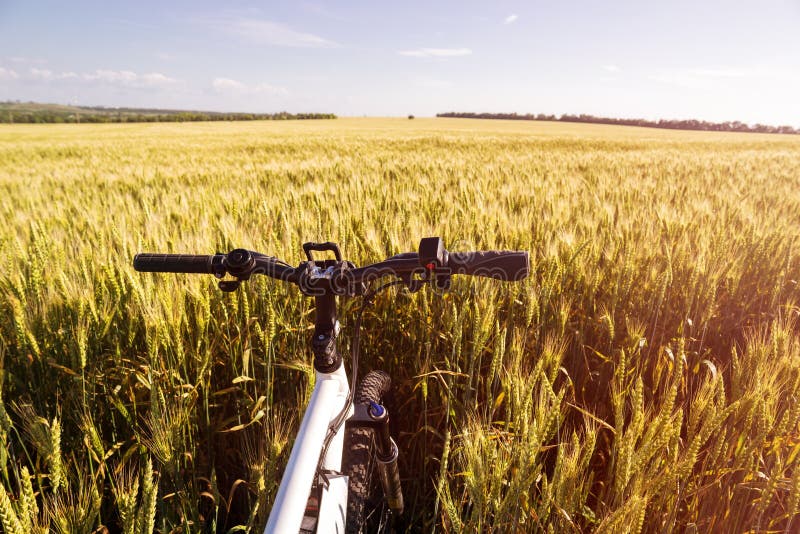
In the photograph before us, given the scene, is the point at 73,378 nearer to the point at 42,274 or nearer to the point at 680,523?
the point at 42,274

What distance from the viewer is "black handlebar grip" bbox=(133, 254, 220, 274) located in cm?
77

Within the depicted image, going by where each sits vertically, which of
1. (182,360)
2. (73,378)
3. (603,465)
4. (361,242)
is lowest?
(603,465)

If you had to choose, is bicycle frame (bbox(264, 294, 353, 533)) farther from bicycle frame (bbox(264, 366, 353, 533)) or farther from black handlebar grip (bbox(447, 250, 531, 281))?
black handlebar grip (bbox(447, 250, 531, 281))

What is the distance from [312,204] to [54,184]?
12.3 ft

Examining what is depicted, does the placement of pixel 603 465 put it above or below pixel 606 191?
below

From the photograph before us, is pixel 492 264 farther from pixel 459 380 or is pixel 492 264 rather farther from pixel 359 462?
pixel 459 380

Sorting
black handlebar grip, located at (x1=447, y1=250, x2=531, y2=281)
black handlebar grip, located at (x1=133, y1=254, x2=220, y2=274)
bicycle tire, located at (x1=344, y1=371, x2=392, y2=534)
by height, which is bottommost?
bicycle tire, located at (x1=344, y1=371, x2=392, y2=534)

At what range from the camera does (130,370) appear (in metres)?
1.33

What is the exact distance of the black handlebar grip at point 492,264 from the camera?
0.68 meters

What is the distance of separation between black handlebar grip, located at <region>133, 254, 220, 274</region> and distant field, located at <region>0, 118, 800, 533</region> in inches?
14.0

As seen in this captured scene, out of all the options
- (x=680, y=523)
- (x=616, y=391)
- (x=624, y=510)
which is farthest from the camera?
(x=616, y=391)

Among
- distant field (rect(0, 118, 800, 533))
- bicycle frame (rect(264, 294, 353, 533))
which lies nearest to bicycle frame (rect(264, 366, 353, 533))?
bicycle frame (rect(264, 294, 353, 533))

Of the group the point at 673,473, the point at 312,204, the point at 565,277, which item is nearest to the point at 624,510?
the point at 673,473

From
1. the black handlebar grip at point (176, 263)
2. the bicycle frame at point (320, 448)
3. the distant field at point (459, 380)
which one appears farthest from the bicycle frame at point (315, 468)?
the black handlebar grip at point (176, 263)
